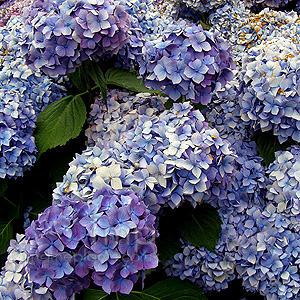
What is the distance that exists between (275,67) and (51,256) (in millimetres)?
927

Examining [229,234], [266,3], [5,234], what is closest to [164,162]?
[229,234]

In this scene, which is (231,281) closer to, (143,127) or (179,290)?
(179,290)

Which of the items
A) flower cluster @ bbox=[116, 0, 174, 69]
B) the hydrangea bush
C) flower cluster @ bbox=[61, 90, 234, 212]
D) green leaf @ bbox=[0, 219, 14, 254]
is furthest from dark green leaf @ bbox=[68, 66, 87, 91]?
green leaf @ bbox=[0, 219, 14, 254]

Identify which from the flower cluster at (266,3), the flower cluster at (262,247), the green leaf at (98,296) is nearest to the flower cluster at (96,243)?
the green leaf at (98,296)

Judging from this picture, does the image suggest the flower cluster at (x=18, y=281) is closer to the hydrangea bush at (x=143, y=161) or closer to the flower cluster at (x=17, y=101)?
the hydrangea bush at (x=143, y=161)

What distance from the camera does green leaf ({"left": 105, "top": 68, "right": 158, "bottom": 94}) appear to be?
1.45 metres

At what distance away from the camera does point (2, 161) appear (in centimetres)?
131

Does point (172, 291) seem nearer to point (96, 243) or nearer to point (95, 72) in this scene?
point (96, 243)

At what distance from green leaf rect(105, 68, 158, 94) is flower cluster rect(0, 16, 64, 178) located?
0.24 meters

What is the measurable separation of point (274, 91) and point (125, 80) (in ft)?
1.85

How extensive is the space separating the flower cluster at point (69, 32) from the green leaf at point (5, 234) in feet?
2.09

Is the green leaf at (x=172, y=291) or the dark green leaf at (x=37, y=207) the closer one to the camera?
the green leaf at (x=172, y=291)

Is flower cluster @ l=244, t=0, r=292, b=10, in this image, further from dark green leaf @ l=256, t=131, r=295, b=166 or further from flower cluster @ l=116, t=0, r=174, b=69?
dark green leaf @ l=256, t=131, r=295, b=166

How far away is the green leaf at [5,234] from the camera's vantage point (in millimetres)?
1467
